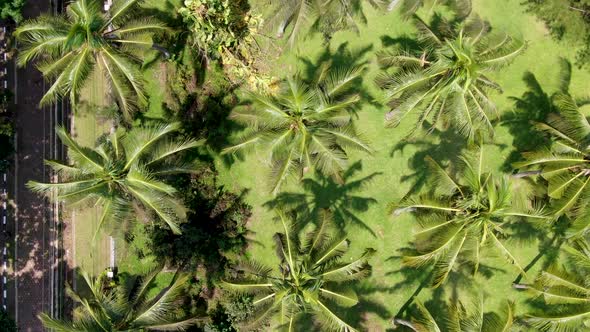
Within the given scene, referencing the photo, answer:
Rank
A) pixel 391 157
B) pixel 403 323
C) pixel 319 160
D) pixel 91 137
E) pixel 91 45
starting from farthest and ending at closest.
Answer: pixel 91 137
pixel 391 157
pixel 403 323
pixel 319 160
pixel 91 45

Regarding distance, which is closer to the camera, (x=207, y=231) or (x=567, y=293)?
(x=567, y=293)

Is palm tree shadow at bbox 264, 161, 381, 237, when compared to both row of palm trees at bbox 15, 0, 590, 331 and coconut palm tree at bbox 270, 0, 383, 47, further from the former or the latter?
coconut palm tree at bbox 270, 0, 383, 47

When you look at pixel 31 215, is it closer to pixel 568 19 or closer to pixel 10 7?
pixel 10 7

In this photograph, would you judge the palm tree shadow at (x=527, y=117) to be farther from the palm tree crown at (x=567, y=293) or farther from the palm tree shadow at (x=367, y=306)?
the palm tree shadow at (x=367, y=306)

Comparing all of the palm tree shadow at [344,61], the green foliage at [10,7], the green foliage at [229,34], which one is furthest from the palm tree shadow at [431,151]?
the green foliage at [10,7]

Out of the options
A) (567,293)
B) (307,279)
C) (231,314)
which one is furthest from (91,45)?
(567,293)

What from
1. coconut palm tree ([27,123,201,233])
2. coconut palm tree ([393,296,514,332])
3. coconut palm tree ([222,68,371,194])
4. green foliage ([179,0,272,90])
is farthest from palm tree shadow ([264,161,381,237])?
coconut palm tree ([27,123,201,233])
